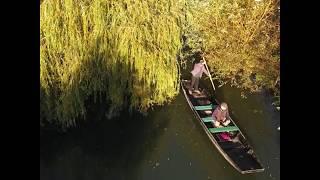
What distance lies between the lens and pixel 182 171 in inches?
146

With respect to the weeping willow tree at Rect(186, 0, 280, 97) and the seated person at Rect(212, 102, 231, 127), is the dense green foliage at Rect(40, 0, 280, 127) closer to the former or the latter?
the weeping willow tree at Rect(186, 0, 280, 97)

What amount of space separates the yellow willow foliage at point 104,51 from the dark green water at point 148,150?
0.16 metres

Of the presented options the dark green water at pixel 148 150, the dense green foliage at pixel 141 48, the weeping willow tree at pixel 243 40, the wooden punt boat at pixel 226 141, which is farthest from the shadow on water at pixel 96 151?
the weeping willow tree at pixel 243 40

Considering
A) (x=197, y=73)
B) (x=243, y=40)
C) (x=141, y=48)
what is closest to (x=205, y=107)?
(x=197, y=73)

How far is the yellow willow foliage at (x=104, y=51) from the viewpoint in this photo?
3518 mm

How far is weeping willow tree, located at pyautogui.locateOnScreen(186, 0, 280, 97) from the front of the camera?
3965 mm

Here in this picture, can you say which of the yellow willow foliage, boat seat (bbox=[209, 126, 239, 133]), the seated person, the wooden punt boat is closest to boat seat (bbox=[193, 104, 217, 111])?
the wooden punt boat

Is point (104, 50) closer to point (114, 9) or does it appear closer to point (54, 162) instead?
point (114, 9)

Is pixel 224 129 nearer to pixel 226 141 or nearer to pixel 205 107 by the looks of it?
pixel 226 141

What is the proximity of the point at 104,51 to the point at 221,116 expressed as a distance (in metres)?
1.22

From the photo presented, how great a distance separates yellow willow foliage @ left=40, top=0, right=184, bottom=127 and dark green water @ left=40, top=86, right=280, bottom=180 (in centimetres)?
16

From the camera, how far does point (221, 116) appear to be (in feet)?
13.2
